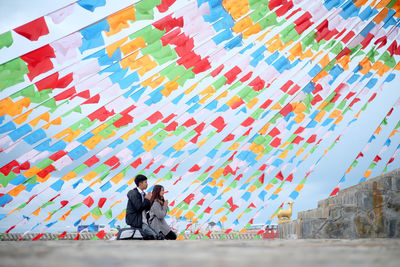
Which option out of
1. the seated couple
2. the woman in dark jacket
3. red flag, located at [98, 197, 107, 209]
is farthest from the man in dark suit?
red flag, located at [98, 197, 107, 209]

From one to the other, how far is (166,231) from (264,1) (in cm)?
400

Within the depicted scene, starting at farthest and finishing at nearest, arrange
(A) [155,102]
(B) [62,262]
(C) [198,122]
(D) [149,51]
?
(C) [198,122]
(A) [155,102]
(D) [149,51]
(B) [62,262]

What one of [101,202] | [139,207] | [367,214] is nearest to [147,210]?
[139,207]

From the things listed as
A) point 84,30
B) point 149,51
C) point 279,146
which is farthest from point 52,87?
point 279,146

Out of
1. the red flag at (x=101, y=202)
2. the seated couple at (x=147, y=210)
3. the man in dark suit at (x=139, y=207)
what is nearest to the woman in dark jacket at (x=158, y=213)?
the seated couple at (x=147, y=210)

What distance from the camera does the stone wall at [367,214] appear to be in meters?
6.44

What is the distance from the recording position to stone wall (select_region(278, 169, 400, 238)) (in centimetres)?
644

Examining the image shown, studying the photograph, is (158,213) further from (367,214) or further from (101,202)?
(367,214)

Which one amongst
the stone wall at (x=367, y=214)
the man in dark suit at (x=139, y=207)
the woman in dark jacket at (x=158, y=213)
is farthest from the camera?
the woman in dark jacket at (x=158, y=213)

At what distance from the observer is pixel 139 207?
6.67 metres

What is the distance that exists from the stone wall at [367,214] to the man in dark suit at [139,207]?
9.15ft

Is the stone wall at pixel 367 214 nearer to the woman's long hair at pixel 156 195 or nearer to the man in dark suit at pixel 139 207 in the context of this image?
the woman's long hair at pixel 156 195

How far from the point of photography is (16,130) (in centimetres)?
698

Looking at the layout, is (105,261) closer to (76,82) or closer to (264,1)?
→ (76,82)
